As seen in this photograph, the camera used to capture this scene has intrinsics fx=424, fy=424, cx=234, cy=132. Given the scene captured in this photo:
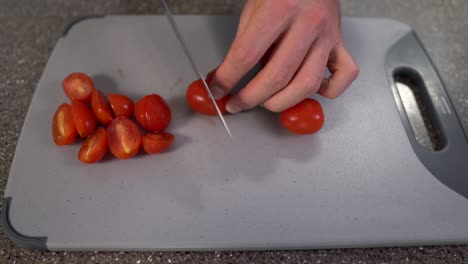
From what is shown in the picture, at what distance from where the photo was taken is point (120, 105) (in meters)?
1.10

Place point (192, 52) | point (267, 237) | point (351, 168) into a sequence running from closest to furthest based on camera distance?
point (267, 237) → point (351, 168) → point (192, 52)

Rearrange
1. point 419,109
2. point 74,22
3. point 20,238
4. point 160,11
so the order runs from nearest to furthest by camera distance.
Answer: point 20,238, point 419,109, point 74,22, point 160,11

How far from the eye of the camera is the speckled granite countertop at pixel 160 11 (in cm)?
96

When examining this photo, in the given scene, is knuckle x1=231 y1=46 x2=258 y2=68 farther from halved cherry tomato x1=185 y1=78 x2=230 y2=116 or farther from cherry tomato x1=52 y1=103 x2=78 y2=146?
cherry tomato x1=52 y1=103 x2=78 y2=146

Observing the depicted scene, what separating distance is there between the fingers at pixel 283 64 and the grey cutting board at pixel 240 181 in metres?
0.14

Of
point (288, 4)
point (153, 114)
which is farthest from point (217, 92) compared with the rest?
point (288, 4)

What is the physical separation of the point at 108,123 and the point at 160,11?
573mm

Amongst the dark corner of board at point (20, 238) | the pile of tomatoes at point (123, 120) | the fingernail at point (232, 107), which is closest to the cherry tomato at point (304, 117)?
the pile of tomatoes at point (123, 120)

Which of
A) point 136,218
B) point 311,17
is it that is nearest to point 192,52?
point 311,17

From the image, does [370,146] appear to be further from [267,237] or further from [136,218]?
[136,218]

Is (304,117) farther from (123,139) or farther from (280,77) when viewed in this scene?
(123,139)

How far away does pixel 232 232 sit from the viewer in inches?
38.0

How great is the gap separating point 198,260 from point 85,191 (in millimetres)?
321

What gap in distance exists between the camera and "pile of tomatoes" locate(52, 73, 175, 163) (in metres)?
1.04
